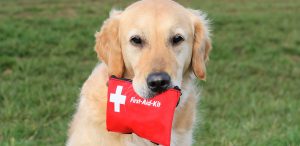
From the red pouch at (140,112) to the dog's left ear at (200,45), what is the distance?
47 cm

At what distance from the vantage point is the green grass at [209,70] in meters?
6.54

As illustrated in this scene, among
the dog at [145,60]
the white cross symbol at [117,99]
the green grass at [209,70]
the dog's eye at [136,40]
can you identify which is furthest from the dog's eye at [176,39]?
the green grass at [209,70]

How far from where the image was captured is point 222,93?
914cm

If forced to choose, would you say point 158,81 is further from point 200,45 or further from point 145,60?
point 200,45

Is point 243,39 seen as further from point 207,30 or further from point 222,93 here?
point 207,30

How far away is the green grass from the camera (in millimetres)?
6535

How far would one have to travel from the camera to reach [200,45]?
435cm

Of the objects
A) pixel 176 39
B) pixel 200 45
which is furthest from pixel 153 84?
pixel 200 45

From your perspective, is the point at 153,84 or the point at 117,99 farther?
the point at 117,99

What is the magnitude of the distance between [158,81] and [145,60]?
24cm

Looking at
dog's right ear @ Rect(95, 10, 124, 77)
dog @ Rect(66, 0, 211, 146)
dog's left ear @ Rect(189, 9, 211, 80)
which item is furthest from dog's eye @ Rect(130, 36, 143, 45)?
dog's left ear @ Rect(189, 9, 211, 80)

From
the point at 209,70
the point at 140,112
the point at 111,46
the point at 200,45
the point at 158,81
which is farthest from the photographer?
the point at 209,70

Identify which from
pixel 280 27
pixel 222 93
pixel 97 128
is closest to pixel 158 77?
pixel 97 128

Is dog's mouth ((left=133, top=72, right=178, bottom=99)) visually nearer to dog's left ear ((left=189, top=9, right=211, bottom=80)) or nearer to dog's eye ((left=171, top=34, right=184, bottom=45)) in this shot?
dog's eye ((left=171, top=34, right=184, bottom=45))
